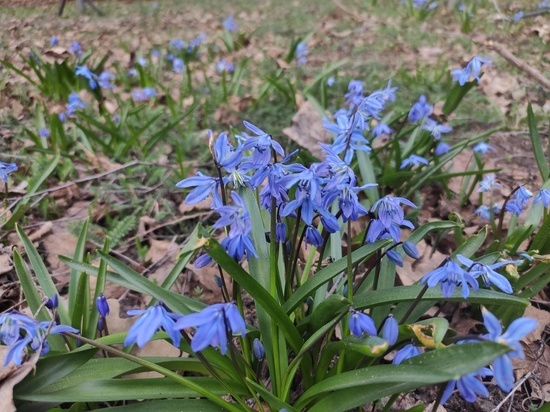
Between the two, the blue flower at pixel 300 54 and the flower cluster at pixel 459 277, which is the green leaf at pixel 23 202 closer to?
the flower cluster at pixel 459 277

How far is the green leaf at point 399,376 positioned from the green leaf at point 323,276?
29 cm

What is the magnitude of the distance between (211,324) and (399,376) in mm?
537

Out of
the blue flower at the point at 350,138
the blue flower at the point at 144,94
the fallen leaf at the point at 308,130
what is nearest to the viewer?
the blue flower at the point at 350,138

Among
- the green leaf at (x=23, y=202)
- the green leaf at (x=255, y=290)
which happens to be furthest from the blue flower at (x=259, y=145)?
the green leaf at (x=23, y=202)

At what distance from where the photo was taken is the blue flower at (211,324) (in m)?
1.11

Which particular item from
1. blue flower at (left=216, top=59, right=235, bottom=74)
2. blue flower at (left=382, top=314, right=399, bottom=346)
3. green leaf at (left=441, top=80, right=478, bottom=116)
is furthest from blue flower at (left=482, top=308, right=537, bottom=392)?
blue flower at (left=216, top=59, right=235, bottom=74)

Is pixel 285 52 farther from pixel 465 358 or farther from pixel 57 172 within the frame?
pixel 465 358

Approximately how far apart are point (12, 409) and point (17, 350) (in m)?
0.24

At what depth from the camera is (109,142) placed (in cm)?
367

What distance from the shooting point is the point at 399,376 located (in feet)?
4.10

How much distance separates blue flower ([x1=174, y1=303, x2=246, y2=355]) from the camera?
3.63 ft

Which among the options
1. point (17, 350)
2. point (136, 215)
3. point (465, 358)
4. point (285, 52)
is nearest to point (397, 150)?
point (136, 215)

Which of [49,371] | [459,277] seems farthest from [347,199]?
[49,371]

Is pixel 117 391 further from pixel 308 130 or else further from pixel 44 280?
pixel 308 130
